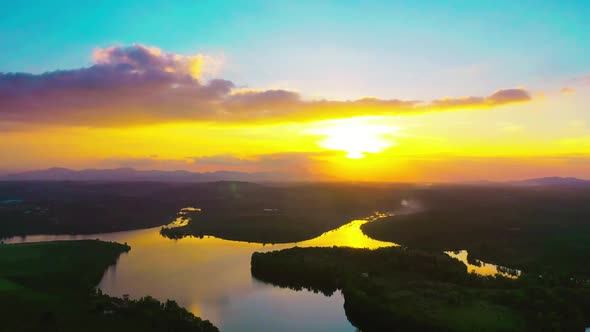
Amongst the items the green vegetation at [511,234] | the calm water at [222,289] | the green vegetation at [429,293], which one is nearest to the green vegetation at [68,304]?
the calm water at [222,289]

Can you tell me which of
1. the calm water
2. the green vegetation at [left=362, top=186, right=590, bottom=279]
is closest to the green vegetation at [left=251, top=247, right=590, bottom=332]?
the calm water

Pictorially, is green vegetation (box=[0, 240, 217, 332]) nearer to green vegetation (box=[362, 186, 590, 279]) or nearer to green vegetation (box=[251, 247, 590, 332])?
green vegetation (box=[251, 247, 590, 332])

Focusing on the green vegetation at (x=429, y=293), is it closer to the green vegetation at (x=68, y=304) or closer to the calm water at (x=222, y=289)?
the calm water at (x=222, y=289)

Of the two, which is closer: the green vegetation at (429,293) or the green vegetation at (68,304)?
the green vegetation at (68,304)

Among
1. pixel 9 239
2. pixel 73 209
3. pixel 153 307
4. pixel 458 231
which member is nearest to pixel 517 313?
pixel 153 307

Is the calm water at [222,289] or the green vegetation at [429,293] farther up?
the green vegetation at [429,293]

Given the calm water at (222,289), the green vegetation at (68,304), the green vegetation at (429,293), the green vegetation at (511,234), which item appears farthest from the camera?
the green vegetation at (511,234)

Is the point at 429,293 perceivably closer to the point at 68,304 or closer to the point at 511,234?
the point at 68,304
